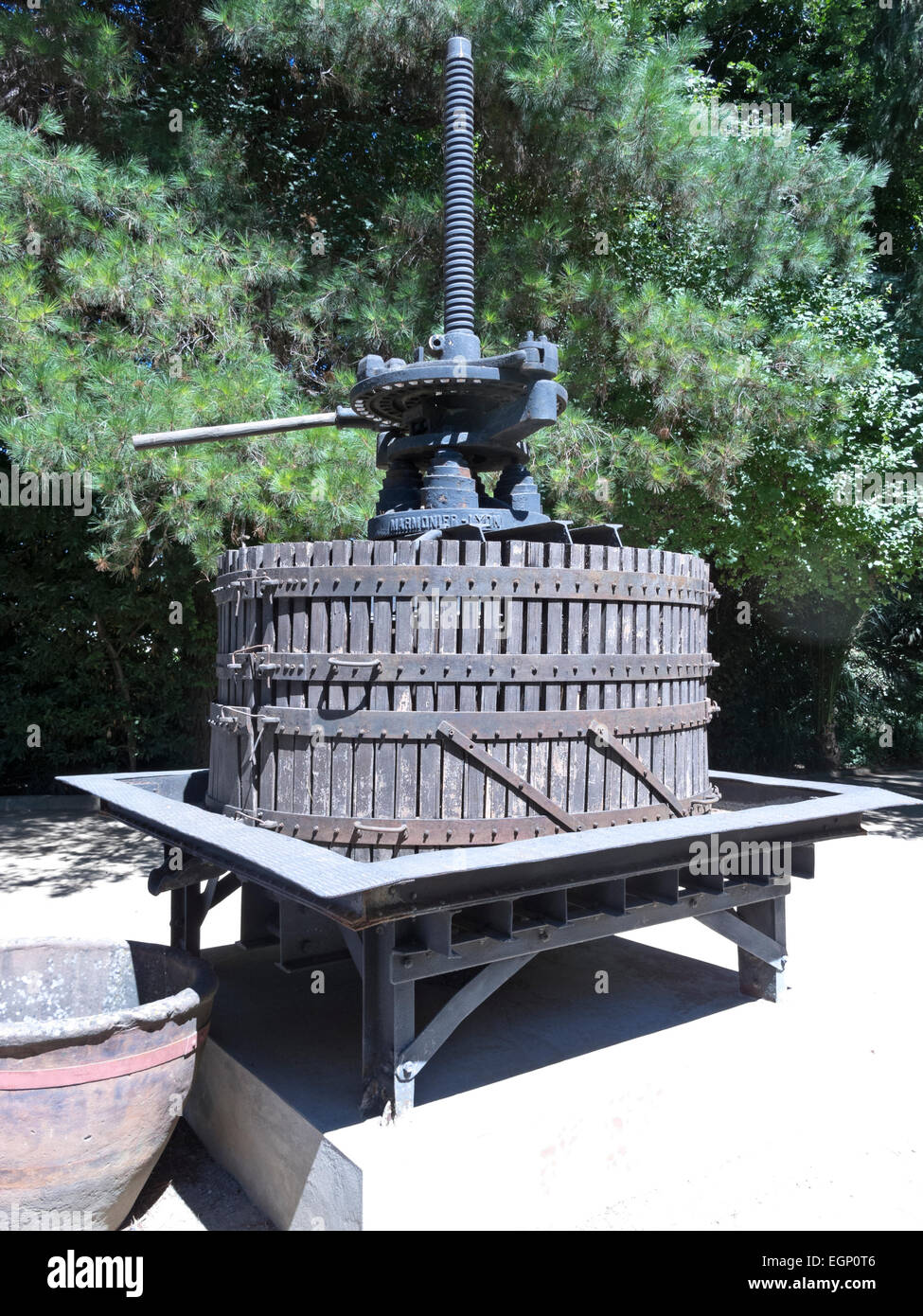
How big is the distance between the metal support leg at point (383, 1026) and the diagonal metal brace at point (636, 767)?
121cm

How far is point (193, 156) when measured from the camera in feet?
28.5

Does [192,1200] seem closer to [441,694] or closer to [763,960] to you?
[441,694]

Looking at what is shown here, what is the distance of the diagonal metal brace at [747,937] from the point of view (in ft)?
14.2

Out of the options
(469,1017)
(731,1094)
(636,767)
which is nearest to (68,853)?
(469,1017)

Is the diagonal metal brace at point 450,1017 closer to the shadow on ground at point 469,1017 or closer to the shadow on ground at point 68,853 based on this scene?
the shadow on ground at point 469,1017

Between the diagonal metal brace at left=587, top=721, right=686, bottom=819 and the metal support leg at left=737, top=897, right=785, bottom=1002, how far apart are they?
0.91m

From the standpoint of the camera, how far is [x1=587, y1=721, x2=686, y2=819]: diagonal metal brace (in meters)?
3.79

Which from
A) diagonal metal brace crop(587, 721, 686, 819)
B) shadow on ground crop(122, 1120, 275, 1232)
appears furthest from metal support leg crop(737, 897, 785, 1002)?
shadow on ground crop(122, 1120, 275, 1232)

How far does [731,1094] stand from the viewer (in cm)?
374

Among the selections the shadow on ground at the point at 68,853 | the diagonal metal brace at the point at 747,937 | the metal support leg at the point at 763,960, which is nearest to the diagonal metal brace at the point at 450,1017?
the diagonal metal brace at the point at 747,937

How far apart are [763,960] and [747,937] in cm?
19

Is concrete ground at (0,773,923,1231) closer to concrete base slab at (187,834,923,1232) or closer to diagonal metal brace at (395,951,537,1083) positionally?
concrete base slab at (187,834,923,1232)
